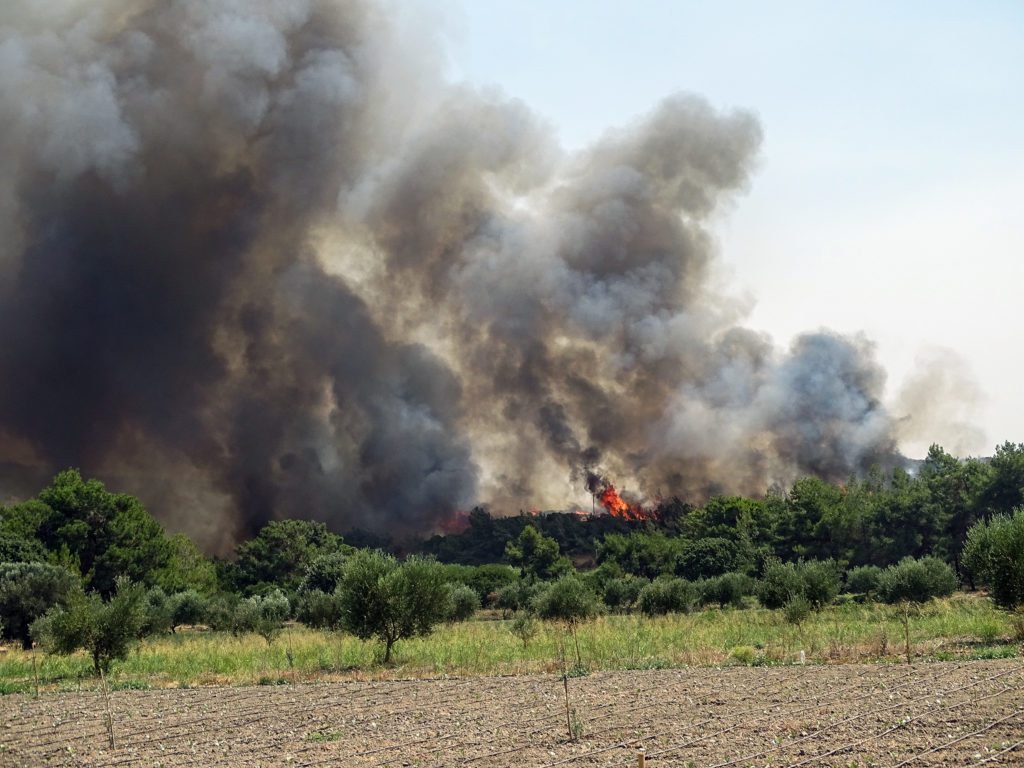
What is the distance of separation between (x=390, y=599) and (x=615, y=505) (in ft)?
259

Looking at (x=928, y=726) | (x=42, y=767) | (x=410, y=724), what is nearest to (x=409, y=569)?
(x=410, y=724)

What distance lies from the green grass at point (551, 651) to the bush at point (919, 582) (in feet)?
5.99

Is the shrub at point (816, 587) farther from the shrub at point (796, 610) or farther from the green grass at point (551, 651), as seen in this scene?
the shrub at point (796, 610)

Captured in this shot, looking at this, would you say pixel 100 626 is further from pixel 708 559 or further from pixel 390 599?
pixel 708 559

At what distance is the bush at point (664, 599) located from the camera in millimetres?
50031

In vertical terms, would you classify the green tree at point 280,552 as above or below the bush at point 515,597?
above

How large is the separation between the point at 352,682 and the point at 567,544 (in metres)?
73.8

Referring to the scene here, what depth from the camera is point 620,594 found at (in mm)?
61594

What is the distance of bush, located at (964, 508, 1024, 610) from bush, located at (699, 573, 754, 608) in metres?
28.3

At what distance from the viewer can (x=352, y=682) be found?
27844mm

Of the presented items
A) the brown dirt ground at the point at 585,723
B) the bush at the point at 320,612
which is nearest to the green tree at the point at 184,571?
the bush at the point at 320,612

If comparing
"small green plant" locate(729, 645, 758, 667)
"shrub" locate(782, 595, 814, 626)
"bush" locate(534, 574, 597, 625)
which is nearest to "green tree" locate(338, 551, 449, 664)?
"bush" locate(534, 574, 597, 625)

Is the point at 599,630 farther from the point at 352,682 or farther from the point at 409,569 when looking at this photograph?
the point at 352,682

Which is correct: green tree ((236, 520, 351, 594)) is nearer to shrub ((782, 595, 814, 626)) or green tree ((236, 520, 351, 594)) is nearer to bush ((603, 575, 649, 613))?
bush ((603, 575, 649, 613))
